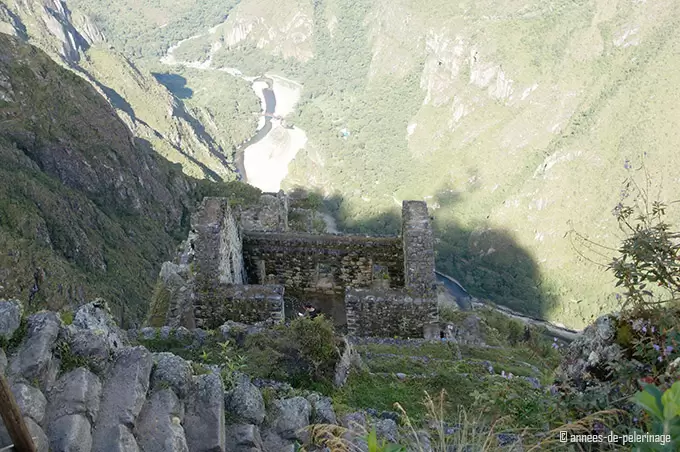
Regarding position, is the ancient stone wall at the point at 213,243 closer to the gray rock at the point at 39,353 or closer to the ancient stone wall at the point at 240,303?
the ancient stone wall at the point at 240,303

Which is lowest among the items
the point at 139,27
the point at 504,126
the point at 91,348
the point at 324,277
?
the point at 91,348

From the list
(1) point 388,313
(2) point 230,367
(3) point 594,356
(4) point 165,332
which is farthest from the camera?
(1) point 388,313

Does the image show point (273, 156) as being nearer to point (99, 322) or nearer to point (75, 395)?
point (99, 322)

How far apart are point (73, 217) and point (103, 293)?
6.78 m

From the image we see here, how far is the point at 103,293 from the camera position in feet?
94.5

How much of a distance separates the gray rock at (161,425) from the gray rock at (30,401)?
0.63 m

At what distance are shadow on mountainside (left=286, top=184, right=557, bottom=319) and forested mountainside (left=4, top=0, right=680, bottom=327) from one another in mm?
348

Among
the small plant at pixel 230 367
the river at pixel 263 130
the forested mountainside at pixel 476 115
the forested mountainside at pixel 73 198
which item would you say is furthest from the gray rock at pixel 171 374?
the river at pixel 263 130

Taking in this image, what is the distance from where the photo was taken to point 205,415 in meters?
4.14

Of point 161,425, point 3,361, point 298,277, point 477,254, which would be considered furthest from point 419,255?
point 477,254

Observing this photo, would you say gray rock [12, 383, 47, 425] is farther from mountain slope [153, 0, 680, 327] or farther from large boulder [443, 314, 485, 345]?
mountain slope [153, 0, 680, 327]

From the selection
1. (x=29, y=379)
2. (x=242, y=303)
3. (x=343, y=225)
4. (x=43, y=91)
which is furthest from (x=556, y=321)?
(x=29, y=379)

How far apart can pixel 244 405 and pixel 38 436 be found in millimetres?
1658

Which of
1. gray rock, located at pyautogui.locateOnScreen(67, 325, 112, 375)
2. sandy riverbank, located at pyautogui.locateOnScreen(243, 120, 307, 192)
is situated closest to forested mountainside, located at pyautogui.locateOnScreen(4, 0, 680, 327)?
sandy riverbank, located at pyautogui.locateOnScreen(243, 120, 307, 192)
